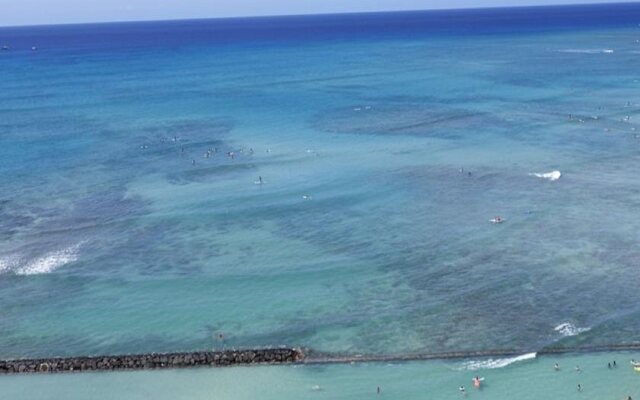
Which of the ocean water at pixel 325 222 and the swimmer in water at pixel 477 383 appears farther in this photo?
the ocean water at pixel 325 222

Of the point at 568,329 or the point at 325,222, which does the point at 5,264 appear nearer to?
the point at 325,222

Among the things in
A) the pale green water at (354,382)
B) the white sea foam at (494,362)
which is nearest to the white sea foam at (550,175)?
the pale green water at (354,382)

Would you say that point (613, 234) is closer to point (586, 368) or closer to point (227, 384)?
point (586, 368)

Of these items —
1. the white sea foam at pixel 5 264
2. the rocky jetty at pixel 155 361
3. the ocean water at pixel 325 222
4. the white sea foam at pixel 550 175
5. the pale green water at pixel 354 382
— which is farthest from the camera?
the white sea foam at pixel 550 175

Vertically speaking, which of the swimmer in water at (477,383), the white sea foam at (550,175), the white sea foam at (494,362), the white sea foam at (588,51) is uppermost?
the white sea foam at (550,175)

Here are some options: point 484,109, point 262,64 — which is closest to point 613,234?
point 484,109

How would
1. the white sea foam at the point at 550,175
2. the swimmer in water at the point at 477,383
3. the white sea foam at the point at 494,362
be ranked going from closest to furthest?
the swimmer in water at the point at 477,383 → the white sea foam at the point at 494,362 → the white sea foam at the point at 550,175

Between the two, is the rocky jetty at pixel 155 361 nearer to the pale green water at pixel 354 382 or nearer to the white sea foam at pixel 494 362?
the pale green water at pixel 354 382
